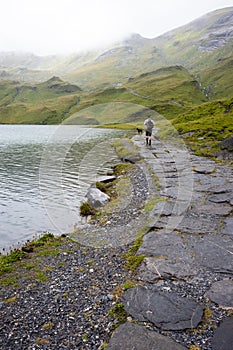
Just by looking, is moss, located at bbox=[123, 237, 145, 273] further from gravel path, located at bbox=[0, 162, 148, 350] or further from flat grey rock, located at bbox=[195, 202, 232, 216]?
flat grey rock, located at bbox=[195, 202, 232, 216]

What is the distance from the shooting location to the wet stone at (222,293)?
6.50 m

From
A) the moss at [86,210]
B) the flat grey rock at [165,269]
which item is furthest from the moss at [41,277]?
the moss at [86,210]

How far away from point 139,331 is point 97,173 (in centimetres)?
2576

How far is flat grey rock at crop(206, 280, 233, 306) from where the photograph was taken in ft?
21.3

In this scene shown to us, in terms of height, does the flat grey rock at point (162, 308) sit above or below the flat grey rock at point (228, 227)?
below

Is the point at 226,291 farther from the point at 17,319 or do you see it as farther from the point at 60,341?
the point at 17,319

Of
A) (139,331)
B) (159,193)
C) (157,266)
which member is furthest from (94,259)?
(159,193)

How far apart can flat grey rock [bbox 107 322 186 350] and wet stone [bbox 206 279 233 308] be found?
1.75 meters

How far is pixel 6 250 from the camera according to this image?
511 inches

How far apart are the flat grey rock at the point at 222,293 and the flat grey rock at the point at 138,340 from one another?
5.74 ft

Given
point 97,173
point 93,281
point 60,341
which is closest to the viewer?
point 60,341

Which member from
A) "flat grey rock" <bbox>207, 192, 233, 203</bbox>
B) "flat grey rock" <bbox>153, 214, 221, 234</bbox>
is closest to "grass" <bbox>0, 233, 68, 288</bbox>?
"flat grey rock" <bbox>153, 214, 221, 234</bbox>

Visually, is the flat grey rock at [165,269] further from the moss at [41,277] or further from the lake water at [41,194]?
the lake water at [41,194]

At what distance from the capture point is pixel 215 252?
28.8ft
